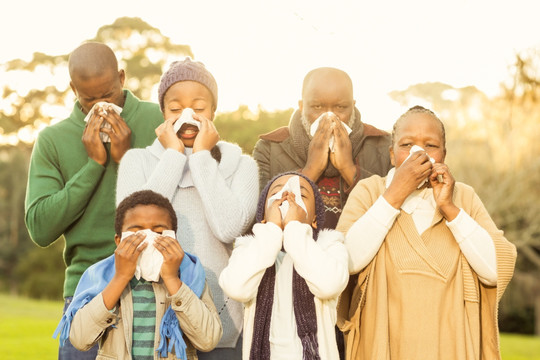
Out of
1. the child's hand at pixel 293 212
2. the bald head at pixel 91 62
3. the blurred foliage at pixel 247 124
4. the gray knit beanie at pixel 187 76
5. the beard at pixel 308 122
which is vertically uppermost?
the blurred foliage at pixel 247 124

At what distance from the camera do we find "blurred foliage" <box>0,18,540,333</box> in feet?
82.5

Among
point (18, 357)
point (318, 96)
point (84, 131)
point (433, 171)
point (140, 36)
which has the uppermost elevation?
point (140, 36)

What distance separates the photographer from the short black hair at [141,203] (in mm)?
3936

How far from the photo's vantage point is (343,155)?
184 inches

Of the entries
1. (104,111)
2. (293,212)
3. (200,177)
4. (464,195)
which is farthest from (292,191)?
(104,111)

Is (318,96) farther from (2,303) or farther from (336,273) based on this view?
(2,303)

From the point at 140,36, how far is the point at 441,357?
28.8m

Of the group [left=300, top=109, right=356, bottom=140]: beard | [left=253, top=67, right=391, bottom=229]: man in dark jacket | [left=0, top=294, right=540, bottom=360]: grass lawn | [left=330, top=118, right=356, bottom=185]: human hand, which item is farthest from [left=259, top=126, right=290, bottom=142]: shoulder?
[left=0, top=294, right=540, bottom=360]: grass lawn

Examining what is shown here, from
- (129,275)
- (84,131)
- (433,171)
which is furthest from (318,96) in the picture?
(129,275)

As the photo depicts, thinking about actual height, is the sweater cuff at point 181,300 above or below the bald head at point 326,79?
below

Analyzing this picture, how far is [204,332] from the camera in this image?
3.71 meters

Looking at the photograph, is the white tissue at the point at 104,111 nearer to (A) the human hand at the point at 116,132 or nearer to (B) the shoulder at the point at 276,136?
(A) the human hand at the point at 116,132

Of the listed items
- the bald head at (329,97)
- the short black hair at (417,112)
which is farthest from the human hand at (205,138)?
the short black hair at (417,112)

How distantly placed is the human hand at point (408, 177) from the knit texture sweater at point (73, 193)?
1793mm
